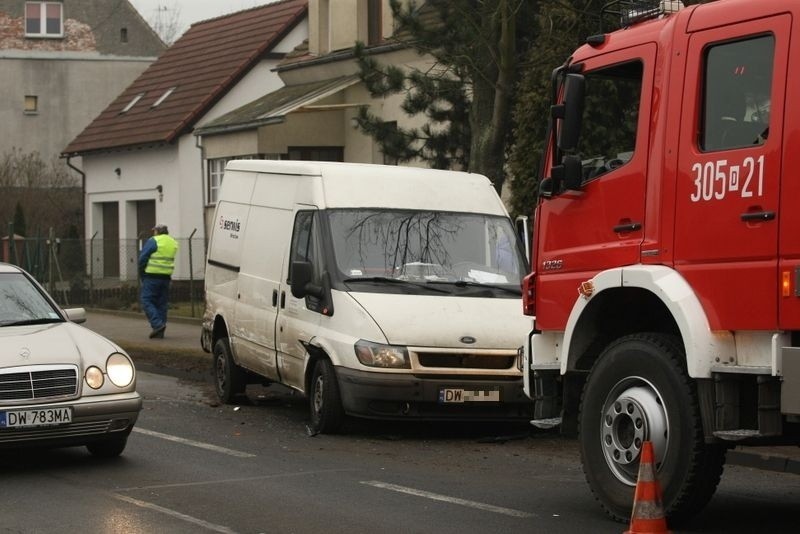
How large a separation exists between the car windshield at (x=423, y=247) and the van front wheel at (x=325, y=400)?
32.1 inches

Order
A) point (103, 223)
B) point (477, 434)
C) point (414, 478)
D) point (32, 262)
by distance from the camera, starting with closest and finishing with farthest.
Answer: point (414, 478), point (477, 434), point (32, 262), point (103, 223)

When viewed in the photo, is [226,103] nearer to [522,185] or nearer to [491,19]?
[522,185]

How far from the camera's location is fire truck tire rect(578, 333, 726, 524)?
779 cm

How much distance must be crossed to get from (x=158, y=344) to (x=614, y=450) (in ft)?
46.4

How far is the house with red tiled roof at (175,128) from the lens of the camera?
122ft

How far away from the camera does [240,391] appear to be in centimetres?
1486

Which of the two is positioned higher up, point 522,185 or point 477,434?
point 522,185

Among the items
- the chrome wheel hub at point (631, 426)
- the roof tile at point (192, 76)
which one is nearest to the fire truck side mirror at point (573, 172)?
the chrome wheel hub at point (631, 426)

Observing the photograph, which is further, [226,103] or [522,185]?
[226,103]

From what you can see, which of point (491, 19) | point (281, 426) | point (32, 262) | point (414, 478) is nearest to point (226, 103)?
point (32, 262)

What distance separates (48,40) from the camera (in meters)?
58.7

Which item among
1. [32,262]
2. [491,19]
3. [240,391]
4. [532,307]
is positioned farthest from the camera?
[32,262]

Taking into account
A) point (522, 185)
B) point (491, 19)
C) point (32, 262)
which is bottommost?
point (32, 262)

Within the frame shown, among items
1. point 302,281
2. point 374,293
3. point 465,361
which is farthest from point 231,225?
point 465,361
